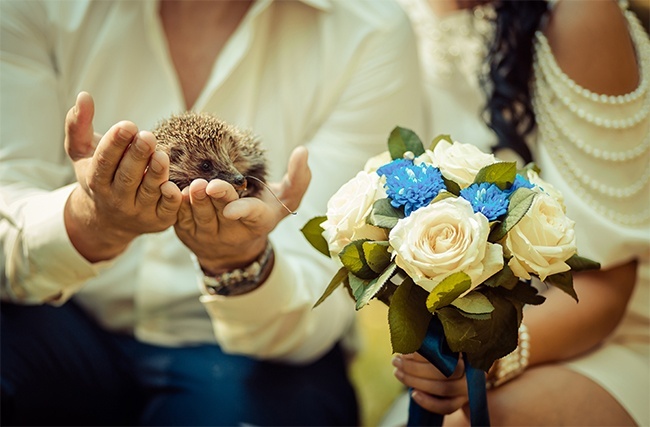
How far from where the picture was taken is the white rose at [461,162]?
39.8 inches

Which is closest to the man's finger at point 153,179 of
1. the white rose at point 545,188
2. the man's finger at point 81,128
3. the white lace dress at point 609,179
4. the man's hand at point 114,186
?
the man's hand at point 114,186

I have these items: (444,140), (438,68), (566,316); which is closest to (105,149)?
(444,140)

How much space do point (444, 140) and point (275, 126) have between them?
1.68 ft

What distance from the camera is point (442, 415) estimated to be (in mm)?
1169

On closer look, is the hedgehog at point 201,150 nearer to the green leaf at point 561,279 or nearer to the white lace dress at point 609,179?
the green leaf at point 561,279

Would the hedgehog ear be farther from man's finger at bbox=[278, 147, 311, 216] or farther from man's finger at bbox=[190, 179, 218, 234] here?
man's finger at bbox=[278, 147, 311, 216]

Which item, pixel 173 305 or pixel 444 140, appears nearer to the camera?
pixel 444 140

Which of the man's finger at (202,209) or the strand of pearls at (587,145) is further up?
the man's finger at (202,209)

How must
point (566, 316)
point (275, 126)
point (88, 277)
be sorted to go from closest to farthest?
point (88, 277) → point (566, 316) → point (275, 126)

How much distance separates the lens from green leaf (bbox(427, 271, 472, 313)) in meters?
0.91

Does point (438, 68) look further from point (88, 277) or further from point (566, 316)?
point (88, 277)

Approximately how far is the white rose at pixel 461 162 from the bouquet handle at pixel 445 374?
19cm

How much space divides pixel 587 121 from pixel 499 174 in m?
0.50

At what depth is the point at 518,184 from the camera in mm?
1007
